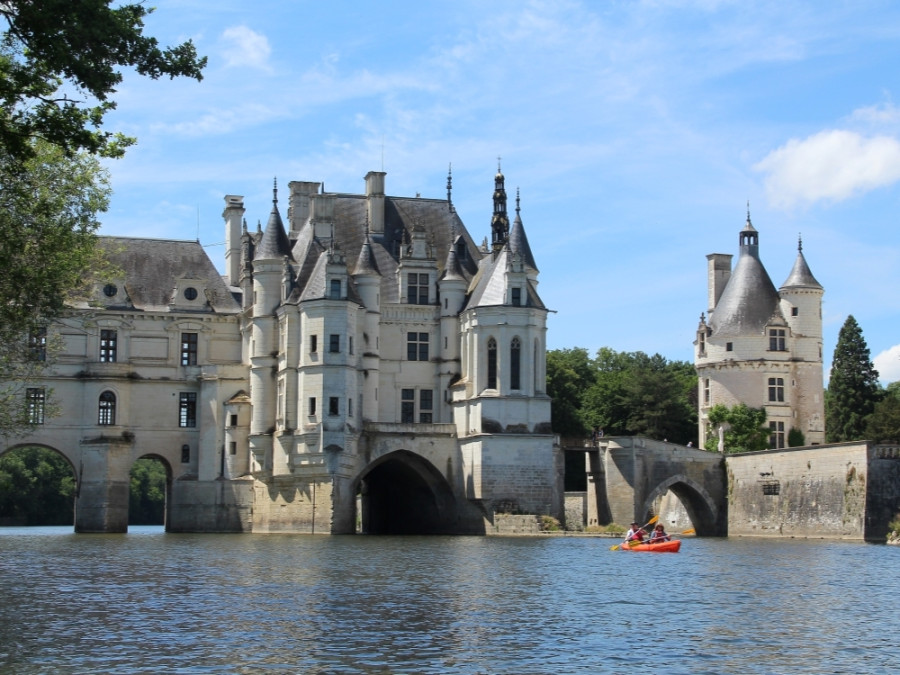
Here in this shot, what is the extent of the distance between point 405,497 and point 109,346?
16.3 meters

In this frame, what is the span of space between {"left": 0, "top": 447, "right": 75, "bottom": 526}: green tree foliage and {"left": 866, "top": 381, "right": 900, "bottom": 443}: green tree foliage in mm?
53840

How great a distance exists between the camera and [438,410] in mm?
66688

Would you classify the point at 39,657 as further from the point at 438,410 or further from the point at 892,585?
the point at 438,410

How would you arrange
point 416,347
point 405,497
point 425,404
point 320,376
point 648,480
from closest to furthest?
point 320,376, point 648,480, point 416,347, point 425,404, point 405,497

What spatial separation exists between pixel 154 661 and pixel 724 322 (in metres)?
57.2

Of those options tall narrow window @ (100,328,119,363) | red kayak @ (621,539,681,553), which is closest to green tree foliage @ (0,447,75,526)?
tall narrow window @ (100,328,119,363)

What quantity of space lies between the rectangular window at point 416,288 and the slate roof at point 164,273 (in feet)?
29.5

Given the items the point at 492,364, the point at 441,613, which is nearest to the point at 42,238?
the point at 441,613

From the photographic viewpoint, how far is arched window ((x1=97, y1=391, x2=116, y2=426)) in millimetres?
66375

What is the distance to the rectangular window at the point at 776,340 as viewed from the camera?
72188mm

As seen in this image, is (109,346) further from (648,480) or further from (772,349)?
(772,349)

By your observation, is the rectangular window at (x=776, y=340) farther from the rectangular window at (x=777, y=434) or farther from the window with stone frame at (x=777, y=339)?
the rectangular window at (x=777, y=434)

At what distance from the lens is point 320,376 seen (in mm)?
60500

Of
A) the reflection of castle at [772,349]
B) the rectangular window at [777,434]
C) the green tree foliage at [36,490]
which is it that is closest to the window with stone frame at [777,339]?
the reflection of castle at [772,349]
